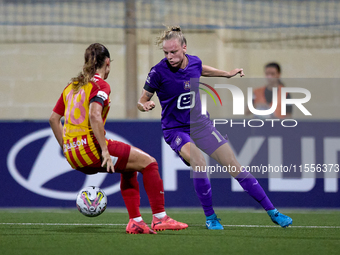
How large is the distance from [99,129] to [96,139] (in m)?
0.21

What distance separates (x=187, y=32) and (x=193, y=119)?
3.92m

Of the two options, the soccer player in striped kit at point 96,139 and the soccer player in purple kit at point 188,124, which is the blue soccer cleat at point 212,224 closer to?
the soccer player in purple kit at point 188,124

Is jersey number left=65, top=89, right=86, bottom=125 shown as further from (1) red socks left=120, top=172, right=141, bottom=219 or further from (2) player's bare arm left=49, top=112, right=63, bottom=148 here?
(1) red socks left=120, top=172, right=141, bottom=219

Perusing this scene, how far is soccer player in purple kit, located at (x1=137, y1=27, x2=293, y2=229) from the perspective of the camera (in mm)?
4715

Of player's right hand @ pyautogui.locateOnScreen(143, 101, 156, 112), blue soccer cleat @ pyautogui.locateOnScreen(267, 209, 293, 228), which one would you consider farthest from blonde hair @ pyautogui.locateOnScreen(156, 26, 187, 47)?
blue soccer cleat @ pyautogui.locateOnScreen(267, 209, 293, 228)

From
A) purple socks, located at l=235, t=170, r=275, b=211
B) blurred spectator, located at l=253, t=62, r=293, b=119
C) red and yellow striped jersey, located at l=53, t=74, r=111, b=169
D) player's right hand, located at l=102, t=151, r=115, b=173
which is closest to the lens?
player's right hand, located at l=102, t=151, r=115, b=173

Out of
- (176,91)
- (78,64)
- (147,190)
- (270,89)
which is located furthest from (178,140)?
(78,64)

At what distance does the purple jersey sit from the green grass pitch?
1.05 m

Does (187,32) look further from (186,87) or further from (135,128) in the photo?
(186,87)

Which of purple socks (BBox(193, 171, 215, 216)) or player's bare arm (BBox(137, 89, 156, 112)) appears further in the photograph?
purple socks (BBox(193, 171, 215, 216))

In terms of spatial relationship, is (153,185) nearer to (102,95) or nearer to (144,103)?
(144,103)

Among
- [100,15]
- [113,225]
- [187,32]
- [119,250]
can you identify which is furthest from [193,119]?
[100,15]

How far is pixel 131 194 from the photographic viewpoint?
4.54m

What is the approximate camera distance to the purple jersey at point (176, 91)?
479 centimetres
